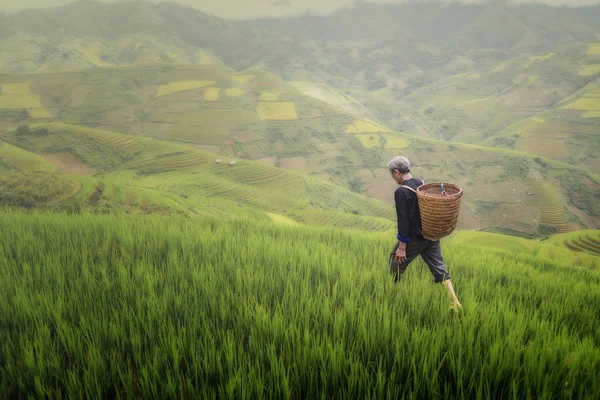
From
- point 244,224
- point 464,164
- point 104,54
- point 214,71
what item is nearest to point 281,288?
point 244,224

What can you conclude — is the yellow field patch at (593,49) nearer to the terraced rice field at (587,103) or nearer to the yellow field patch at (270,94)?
the terraced rice field at (587,103)

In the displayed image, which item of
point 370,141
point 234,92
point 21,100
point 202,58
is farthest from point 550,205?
point 202,58

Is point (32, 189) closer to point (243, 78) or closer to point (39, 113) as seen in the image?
point (39, 113)

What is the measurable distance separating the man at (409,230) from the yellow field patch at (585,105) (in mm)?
78469

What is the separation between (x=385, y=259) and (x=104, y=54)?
125073 mm

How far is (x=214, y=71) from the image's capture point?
57.5 m

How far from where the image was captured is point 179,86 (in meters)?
51.7

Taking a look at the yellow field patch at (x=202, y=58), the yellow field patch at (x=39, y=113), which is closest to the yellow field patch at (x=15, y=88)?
the yellow field patch at (x=39, y=113)

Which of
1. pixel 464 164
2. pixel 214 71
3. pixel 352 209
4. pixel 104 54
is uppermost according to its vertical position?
pixel 104 54

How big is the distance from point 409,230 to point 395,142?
45.4 metres

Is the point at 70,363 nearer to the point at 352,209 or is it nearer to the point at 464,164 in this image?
the point at 352,209

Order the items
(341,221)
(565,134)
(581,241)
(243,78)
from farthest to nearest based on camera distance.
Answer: (243,78) < (565,134) < (341,221) < (581,241)

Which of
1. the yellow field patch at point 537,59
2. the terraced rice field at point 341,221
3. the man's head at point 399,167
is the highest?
the yellow field patch at point 537,59

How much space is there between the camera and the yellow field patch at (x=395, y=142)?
4520 cm
